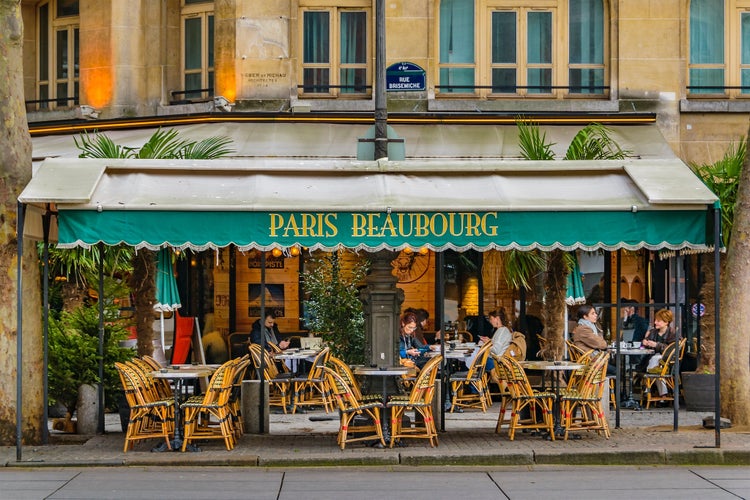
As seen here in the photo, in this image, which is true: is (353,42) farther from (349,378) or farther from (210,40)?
(349,378)

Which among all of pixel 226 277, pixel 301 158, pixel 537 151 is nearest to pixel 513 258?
pixel 537 151

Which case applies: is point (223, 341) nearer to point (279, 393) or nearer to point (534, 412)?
point (279, 393)

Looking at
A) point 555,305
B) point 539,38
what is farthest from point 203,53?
point 555,305

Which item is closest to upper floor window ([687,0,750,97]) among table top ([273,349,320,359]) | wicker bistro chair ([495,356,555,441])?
table top ([273,349,320,359])

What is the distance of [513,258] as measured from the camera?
55.8 ft

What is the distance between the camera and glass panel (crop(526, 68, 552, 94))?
75.9ft

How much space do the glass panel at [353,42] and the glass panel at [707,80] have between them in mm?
6255

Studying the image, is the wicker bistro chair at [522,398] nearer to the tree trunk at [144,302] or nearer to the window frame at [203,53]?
the tree trunk at [144,302]

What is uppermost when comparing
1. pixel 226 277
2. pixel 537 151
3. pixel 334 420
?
pixel 537 151

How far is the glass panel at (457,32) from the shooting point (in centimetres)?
2322

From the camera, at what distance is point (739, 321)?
15203 millimetres

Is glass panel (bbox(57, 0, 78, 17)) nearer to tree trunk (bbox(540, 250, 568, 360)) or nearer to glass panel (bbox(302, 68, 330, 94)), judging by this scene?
glass panel (bbox(302, 68, 330, 94))

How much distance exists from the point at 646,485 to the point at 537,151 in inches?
272

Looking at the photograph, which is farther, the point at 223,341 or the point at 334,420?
the point at 223,341
